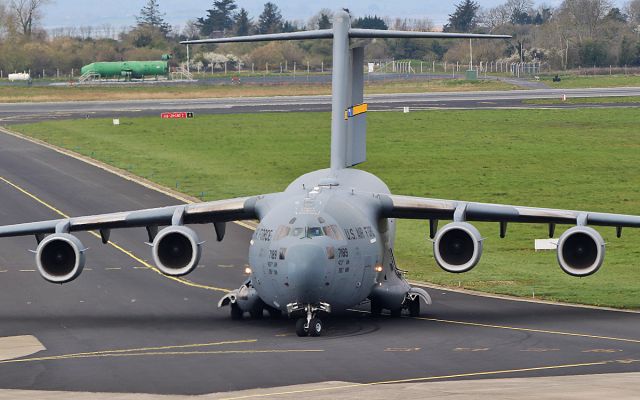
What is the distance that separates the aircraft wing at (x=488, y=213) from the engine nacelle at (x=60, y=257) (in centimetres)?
800

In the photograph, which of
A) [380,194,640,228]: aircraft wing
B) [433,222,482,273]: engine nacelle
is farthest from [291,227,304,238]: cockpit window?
[380,194,640,228]: aircraft wing

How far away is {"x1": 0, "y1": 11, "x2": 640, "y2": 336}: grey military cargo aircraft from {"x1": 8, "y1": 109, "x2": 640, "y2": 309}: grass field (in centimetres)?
585

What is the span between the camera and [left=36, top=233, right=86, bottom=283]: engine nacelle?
33906 mm

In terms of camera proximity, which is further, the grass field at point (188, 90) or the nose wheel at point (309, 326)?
the grass field at point (188, 90)

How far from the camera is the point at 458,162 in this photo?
74.6 meters

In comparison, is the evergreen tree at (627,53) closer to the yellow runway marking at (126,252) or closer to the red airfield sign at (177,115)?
the red airfield sign at (177,115)

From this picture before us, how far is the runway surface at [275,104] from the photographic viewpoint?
372 feet

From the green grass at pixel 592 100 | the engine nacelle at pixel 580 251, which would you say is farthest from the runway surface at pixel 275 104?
the engine nacelle at pixel 580 251

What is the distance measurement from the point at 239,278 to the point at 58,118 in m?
68.7

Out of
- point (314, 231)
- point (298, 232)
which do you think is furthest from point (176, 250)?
point (314, 231)

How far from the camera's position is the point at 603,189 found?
6334 centimetres

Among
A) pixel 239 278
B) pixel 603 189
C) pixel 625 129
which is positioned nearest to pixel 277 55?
pixel 625 129

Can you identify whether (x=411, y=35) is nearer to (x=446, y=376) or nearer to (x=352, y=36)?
(x=352, y=36)

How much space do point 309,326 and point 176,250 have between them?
4189 millimetres
